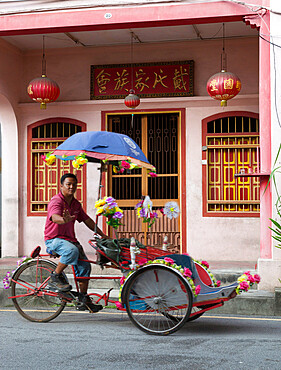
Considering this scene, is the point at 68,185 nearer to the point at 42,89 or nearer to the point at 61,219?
the point at 61,219

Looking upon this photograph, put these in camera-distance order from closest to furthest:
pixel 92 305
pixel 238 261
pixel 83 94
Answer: pixel 92 305
pixel 238 261
pixel 83 94

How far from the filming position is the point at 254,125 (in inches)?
423

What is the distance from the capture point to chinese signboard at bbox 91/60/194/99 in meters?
11.0

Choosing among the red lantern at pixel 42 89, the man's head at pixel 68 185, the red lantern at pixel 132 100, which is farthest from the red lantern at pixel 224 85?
the man's head at pixel 68 185

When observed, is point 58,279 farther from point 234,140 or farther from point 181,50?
point 181,50

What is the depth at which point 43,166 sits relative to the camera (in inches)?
463

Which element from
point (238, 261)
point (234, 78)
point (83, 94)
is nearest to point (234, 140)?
point (234, 78)

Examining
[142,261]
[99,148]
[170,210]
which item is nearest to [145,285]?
[142,261]

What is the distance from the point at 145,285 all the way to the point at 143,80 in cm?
577

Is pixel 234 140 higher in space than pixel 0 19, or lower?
lower

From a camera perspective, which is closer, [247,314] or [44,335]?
[44,335]

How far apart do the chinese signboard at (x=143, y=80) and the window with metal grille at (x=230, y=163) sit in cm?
91

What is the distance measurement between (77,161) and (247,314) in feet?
10.8

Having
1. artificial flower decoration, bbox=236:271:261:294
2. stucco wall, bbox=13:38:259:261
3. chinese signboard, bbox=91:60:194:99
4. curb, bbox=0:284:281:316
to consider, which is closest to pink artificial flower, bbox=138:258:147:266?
artificial flower decoration, bbox=236:271:261:294
